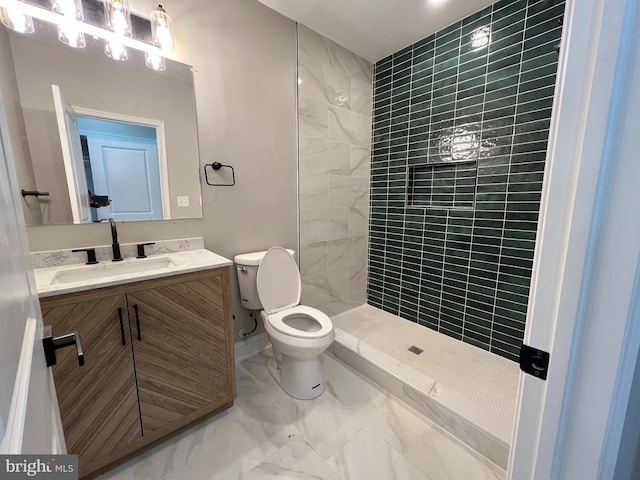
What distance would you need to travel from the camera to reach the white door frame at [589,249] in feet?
1.41

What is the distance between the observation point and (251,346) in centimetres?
210

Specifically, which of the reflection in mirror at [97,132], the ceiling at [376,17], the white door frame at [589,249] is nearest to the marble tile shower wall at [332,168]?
the ceiling at [376,17]

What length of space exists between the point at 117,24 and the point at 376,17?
1535mm

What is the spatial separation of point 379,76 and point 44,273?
268 cm

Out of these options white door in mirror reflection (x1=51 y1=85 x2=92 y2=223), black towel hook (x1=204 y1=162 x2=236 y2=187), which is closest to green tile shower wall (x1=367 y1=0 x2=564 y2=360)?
black towel hook (x1=204 y1=162 x2=236 y2=187)

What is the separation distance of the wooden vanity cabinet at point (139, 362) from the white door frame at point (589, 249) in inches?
50.8

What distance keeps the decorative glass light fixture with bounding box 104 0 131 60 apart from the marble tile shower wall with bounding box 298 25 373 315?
105cm

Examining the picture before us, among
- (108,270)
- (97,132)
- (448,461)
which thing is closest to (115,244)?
(108,270)

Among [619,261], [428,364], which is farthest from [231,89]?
[428,364]

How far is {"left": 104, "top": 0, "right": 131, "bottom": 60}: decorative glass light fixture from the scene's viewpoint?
4.39ft

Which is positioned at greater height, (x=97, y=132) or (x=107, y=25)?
(x=107, y=25)

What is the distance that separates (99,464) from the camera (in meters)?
1.18

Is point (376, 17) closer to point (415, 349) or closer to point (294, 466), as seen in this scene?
point (415, 349)

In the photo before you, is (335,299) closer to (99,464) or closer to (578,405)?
(99,464)
